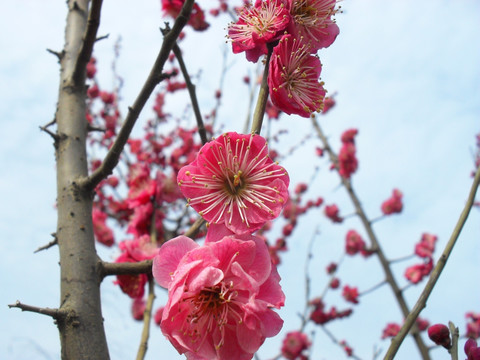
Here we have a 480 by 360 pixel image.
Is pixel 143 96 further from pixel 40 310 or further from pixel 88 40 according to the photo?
pixel 40 310

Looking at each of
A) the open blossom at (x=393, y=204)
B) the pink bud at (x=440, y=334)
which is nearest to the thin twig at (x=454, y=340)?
the pink bud at (x=440, y=334)

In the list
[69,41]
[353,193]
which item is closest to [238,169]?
[69,41]

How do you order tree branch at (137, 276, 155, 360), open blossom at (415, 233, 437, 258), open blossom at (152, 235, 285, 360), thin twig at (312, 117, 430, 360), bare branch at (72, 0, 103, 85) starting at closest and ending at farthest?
open blossom at (152, 235, 285, 360) → tree branch at (137, 276, 155, 360) → bare branch at (72, 0, 103, 85) → thin twig at (312, 117, 430, 360) → open blossom at (415, 233, 437, 258)

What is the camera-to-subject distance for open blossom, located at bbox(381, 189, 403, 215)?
609 cm

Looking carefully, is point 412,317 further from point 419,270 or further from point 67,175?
point 419,270

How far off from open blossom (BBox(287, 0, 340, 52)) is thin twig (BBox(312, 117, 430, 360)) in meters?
3.07

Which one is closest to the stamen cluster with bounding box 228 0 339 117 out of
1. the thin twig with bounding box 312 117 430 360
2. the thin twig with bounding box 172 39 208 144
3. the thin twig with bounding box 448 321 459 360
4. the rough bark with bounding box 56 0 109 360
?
the thin twig with bounding box 172 39 208 144

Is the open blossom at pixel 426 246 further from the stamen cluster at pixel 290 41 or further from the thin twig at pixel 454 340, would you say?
the stamen cluster at pixel 290 41

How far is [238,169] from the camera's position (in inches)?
37.8

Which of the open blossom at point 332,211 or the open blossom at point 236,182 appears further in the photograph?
the open blossom at point 332,211

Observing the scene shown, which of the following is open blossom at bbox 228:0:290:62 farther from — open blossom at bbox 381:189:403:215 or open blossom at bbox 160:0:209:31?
open blossom at bbox 381:189:403:215

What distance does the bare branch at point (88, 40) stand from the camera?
1.58 meters

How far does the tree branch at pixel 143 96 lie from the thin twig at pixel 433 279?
953 millimetres

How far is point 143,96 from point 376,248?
148 inches
